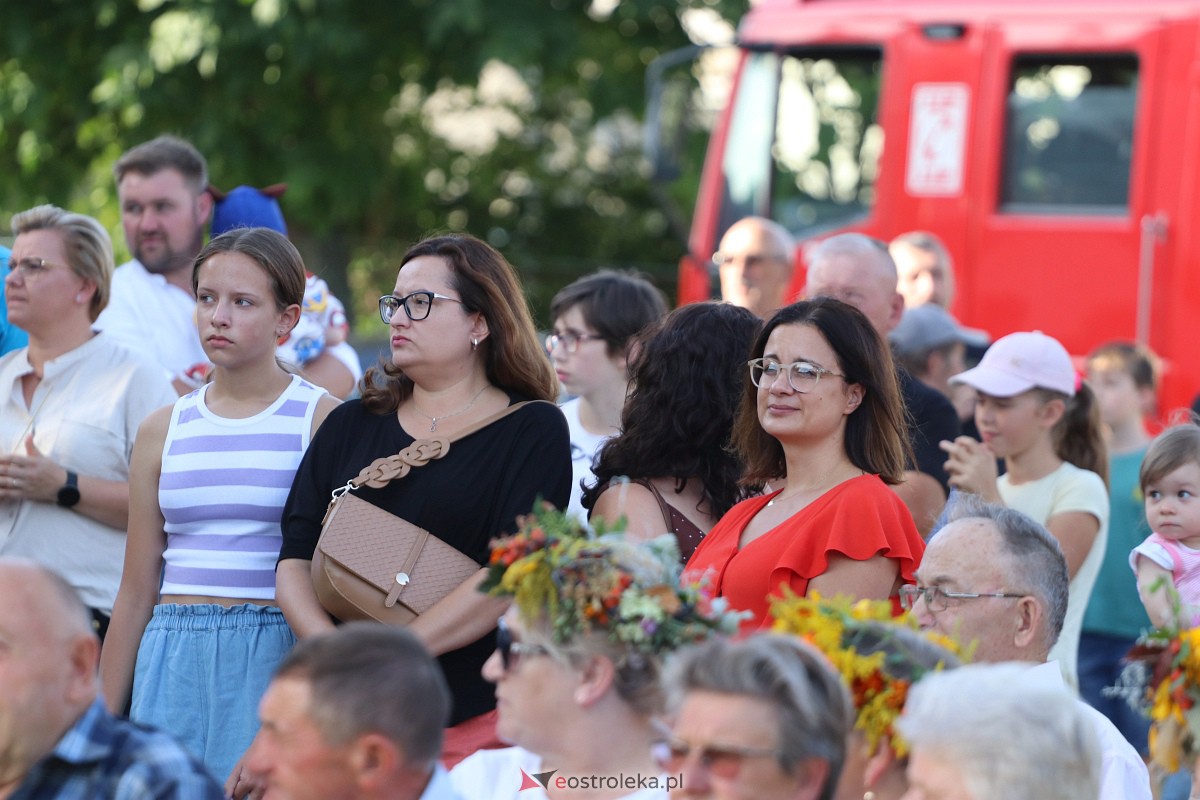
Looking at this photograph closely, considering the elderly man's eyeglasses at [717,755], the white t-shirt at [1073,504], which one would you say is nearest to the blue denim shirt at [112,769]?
the elderly man's eyeglasses at [717,755]

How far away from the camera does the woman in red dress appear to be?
398 cm

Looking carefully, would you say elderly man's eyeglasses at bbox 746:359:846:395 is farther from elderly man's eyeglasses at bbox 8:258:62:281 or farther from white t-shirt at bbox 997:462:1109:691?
elderly man's eyeglasses at bbox 8:258:62:281

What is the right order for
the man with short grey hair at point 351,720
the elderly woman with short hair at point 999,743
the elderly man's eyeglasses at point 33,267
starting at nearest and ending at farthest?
the elderly woman with short hair at point 999,743
the man with short grey hair at point 351,720
the elderly man's eyeglasses at point 33,267

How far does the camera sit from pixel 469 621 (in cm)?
412

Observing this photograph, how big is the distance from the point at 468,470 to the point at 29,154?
10554 millimetres

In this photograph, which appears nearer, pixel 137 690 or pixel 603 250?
pixel 137 690

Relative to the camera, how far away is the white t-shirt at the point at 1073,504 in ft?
17.6

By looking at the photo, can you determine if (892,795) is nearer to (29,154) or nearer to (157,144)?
(157,144)

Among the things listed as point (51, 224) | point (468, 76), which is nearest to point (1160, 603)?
point (51, 224)

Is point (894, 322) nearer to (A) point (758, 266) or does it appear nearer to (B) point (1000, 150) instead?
(A) point (758, 266)

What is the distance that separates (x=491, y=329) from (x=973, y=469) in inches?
60.8

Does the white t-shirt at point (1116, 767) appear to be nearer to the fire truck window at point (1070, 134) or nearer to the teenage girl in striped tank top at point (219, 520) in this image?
the teenage girl in striped tank top at point (219, 520)

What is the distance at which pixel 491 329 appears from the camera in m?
4.52

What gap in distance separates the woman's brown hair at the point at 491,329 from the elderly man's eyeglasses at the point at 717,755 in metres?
1.77
